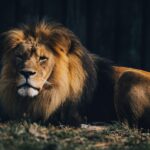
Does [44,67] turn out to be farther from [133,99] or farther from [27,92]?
[133,99]

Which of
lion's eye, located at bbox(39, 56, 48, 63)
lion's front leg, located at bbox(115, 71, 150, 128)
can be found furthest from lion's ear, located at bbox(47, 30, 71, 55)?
lion's front leg, located at bbox(115, 71, 150, 128)

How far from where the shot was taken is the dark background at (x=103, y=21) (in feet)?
32.0

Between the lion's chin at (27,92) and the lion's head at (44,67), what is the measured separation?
0.03m

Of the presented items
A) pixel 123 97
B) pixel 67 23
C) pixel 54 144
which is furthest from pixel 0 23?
pixel 54 144

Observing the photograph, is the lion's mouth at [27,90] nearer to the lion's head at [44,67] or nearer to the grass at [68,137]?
the lion's head at [44,67]

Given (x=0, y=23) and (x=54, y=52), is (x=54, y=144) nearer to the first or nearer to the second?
(x=54, y=52)

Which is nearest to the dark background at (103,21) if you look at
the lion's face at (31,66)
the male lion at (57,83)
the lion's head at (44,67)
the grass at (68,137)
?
the male lion at (57,83)

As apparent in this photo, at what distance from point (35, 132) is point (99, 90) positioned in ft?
4.69

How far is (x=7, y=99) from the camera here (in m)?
8.30

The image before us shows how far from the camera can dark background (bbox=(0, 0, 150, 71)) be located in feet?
32.0

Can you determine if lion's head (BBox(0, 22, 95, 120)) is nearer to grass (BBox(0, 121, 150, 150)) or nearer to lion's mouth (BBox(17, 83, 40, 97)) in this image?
lion's mouth (BBox(17, 83, 40, 97))

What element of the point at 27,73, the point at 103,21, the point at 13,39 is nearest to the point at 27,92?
the point at 27,73

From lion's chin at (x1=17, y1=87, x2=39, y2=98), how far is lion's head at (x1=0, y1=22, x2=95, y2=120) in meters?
0.03

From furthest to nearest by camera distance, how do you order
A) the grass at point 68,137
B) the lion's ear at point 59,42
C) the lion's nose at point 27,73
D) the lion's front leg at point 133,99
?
the lion's front leg at point 133,99, the lion's ear at point 59,42, the lion's nose at point 27,73, the grass at point 68,137
